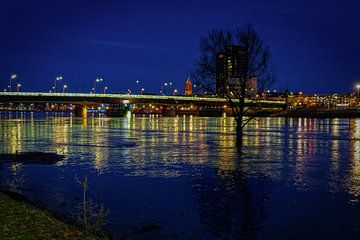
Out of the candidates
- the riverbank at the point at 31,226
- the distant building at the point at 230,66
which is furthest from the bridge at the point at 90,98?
the riverbank at the point at 31,226

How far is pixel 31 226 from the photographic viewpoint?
40.2 feet

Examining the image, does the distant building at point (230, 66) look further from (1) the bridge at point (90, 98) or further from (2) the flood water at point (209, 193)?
(1) the bridge at point (90, 98)

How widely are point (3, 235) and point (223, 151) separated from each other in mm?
29433

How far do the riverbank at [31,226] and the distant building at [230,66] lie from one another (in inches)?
1530

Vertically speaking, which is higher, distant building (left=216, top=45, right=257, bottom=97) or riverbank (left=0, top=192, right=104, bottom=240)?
distant building (left=216, top=45, right=257, bottom=97)

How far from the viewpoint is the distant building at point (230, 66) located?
5206 centimetres

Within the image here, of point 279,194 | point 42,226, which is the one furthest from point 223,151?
point 42,226

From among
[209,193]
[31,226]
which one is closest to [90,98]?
[209,193]

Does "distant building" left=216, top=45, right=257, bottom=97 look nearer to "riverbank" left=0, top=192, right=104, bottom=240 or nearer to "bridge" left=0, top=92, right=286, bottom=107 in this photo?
"riverbank" left=0, top=192, right=104, bottom=240

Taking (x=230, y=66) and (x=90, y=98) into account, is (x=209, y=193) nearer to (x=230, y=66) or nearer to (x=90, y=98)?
(x=230, y=66)

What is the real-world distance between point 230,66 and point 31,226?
42690 mm

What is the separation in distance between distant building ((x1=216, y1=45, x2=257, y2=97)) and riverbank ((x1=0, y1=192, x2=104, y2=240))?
38.9 m

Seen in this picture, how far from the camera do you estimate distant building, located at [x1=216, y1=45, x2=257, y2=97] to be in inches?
2050

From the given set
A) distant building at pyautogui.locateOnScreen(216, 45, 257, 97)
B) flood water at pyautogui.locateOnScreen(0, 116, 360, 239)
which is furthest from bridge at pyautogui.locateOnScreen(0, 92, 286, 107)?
flood water at pyautogui.locateOnScreen(0, 116, 360, 239)
